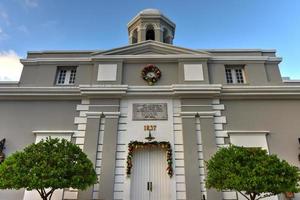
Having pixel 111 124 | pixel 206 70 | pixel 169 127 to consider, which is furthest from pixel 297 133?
pixel 111 124

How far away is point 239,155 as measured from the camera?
7430mm

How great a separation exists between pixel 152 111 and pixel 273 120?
530cm

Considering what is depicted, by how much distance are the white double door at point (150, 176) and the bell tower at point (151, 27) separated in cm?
673

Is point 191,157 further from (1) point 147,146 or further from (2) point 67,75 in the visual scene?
(2) point 67,75

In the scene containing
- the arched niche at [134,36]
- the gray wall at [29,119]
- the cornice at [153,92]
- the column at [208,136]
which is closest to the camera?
the column at [208,136]

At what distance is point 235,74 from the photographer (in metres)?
11.7

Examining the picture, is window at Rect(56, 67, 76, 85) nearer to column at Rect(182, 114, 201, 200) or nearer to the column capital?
the column capital

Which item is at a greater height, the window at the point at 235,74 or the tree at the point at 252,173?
the window at the point at 235,74

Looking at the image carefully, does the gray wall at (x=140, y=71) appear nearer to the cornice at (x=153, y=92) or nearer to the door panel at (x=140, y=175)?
the cornice at (x=153, y=92)

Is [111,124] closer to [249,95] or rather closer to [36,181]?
[36,181]

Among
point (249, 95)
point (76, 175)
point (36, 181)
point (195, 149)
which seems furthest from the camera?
point (249, 95)

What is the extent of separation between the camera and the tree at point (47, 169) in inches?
267

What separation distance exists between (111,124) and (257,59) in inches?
302

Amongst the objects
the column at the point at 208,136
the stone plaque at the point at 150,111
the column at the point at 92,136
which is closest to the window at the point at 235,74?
the column at the point at 208,136
